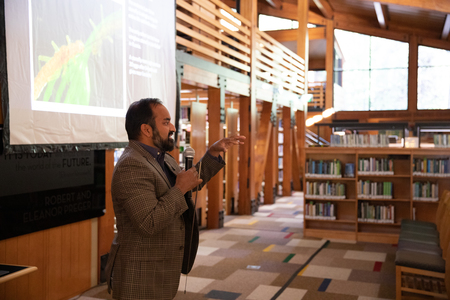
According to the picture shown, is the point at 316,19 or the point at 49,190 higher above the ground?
the point at 316,19

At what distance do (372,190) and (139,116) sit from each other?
527 cm

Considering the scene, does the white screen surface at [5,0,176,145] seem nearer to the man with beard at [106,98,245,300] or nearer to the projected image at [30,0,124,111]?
the projected image at [30,0,124,111]

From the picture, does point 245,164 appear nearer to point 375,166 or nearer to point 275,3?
point 375,166

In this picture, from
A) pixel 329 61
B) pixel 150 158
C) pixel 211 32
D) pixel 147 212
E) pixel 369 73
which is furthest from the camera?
pixel 369 73

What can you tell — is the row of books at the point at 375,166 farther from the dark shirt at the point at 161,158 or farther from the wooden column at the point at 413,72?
the wooden column at the point at 413,72

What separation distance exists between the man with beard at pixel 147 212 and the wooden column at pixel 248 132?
265 inches

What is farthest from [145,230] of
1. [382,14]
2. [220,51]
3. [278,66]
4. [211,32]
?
[382,14]

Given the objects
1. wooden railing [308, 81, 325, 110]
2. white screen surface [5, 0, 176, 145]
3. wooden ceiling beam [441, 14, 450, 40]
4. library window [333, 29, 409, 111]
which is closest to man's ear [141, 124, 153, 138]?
white screen surface [5, 0, 176, 145]

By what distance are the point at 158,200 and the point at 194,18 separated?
17.2 ft

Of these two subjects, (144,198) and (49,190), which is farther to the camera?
(49,190)

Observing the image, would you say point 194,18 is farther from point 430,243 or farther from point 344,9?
point 344,9

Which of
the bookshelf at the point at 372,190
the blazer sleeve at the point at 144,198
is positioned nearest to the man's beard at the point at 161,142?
the blazer sleeve at the point at 144,198

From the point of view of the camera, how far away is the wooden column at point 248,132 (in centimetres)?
873

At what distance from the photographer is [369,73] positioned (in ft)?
56.3
